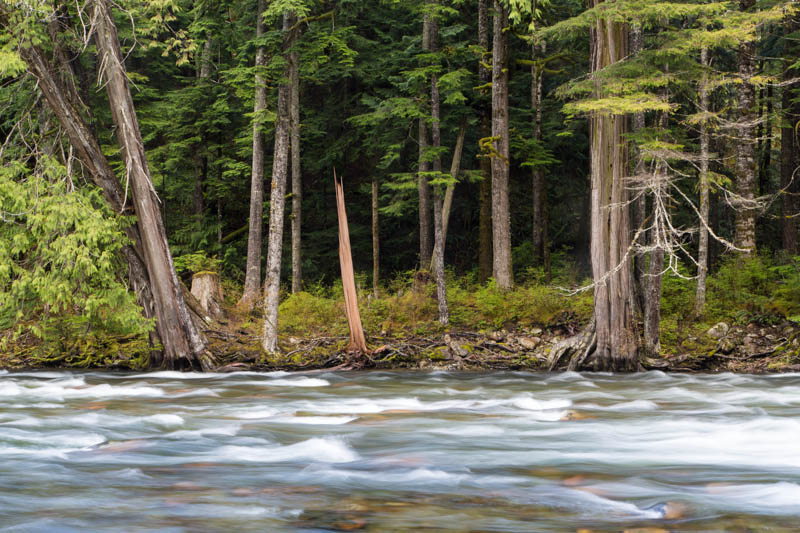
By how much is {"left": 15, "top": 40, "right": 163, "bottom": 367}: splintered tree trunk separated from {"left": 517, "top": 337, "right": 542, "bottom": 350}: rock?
288 inches

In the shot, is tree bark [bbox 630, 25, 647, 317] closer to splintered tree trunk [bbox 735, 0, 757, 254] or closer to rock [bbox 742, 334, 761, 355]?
rock [bbox 742, 334, 761, 355]

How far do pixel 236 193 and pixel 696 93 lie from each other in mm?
16853

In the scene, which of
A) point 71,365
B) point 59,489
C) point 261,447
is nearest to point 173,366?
point 71,365

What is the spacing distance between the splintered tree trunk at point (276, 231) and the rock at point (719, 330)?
8.81m

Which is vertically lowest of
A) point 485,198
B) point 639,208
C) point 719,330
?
point 719,330

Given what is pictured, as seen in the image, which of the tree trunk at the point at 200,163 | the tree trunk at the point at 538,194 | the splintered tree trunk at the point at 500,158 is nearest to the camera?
the splintered tree trunk at the point at 500,158

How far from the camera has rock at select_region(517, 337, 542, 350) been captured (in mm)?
15619

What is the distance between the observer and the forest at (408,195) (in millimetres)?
13391

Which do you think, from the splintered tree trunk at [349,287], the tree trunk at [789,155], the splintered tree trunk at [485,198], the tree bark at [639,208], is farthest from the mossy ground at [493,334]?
the tree trunk at [789,155]

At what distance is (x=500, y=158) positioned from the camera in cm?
1855

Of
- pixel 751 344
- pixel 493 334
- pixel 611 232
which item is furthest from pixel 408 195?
pixel 751 344

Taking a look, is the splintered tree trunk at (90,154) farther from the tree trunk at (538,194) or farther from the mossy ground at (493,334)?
the tree trunk at (538,194)

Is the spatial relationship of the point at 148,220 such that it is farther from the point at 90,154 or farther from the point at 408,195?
the point at 408,195

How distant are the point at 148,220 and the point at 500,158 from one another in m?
8.51
